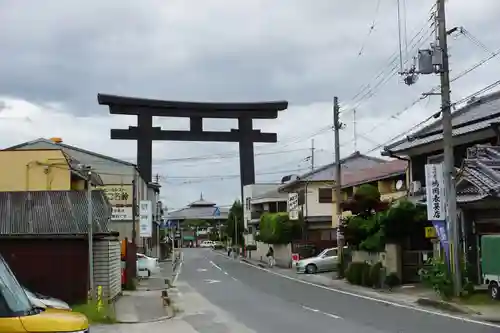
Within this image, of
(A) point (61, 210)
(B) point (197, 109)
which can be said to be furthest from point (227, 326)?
(B) point (197, 109)

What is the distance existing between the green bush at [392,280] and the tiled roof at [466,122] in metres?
5.93

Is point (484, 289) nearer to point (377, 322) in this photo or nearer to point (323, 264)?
point (377, 322)

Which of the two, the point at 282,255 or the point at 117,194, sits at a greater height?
the point at 117,194

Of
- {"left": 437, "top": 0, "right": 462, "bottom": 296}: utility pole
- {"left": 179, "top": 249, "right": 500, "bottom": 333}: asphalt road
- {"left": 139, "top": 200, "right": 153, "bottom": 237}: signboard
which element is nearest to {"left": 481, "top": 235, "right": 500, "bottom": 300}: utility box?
{"left": 437, "top": 0, "right": 462, "bottom": 296}: utility pole

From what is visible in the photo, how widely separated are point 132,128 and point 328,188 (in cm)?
1743

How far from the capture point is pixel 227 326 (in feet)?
60.0

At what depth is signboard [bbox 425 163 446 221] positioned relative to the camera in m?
25.0

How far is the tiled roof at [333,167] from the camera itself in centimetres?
6400

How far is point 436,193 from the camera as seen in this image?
25141 millimetres

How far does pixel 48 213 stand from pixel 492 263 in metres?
14.4

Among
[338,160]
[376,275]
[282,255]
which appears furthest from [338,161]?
[282,255]

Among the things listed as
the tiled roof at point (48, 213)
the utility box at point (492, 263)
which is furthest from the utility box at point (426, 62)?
the tiled roof at point (48, 213)

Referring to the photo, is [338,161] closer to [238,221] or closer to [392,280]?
[392,280]

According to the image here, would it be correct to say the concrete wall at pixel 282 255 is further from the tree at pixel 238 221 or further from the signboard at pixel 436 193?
the signboard at pixel 436 193
